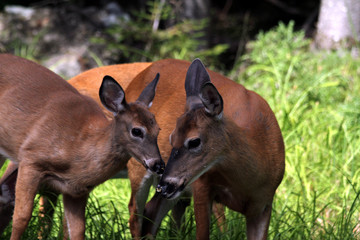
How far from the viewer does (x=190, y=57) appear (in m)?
8.62

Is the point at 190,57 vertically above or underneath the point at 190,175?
underneath


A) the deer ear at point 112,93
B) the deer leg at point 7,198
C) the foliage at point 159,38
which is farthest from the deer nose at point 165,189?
the foliage at point 159,38

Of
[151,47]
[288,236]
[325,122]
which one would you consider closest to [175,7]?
[151,47]

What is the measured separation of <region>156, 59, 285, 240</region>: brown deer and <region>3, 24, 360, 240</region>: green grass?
0.95 feet

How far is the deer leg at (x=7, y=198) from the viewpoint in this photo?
4.24 meters

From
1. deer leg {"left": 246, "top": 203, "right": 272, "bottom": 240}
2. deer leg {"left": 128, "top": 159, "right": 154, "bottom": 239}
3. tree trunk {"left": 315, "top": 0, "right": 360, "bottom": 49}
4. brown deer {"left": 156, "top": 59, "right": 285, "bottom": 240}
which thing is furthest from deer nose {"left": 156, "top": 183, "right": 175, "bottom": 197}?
tree trunk {"left": 315, "top": 0, "right": 360, "bottom": 49}

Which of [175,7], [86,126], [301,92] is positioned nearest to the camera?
[86,126]

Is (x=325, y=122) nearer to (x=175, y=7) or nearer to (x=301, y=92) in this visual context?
(x=301, y=92)

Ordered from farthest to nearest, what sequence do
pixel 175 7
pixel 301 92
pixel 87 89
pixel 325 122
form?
pixel 175 7 < pixel 301 92 < pixel 325 122 < pixel 87 89

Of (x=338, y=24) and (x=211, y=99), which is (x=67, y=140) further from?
(x=338, y=24)

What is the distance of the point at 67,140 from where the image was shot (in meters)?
3.79

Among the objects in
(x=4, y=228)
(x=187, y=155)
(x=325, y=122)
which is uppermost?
(x=187, y=155)

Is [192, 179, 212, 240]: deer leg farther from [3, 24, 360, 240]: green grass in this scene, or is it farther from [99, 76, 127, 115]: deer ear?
[99, 76, 127, 115]: deer ear

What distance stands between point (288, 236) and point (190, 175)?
131 centimetres
